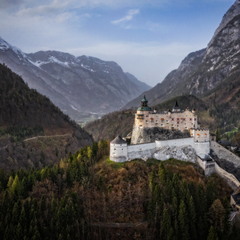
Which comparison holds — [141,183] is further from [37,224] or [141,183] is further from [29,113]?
[29,113]

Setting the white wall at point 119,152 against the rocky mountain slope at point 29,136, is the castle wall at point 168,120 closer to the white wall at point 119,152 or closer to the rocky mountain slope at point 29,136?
the white wall at point 119,152

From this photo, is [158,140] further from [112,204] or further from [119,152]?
[112,204]

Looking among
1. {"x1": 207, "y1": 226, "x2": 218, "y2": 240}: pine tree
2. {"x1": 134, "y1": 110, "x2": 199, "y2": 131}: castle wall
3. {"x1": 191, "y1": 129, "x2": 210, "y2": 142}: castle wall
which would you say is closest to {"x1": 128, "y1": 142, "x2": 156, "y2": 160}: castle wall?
{"x1": 134, "y1": 110, "x2": 199, "y2": 131}: castle wall

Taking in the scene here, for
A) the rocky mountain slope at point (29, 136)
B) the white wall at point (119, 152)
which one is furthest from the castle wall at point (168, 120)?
the rocky mountain slope at point (29, 136)

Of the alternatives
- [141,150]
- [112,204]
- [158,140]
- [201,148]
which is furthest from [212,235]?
[201,148]

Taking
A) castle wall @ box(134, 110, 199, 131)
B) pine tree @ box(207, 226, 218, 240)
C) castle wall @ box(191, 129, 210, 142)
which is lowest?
pine tree @ box(207, 226, 218, 240)

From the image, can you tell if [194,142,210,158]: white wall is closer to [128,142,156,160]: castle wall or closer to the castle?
the castle
